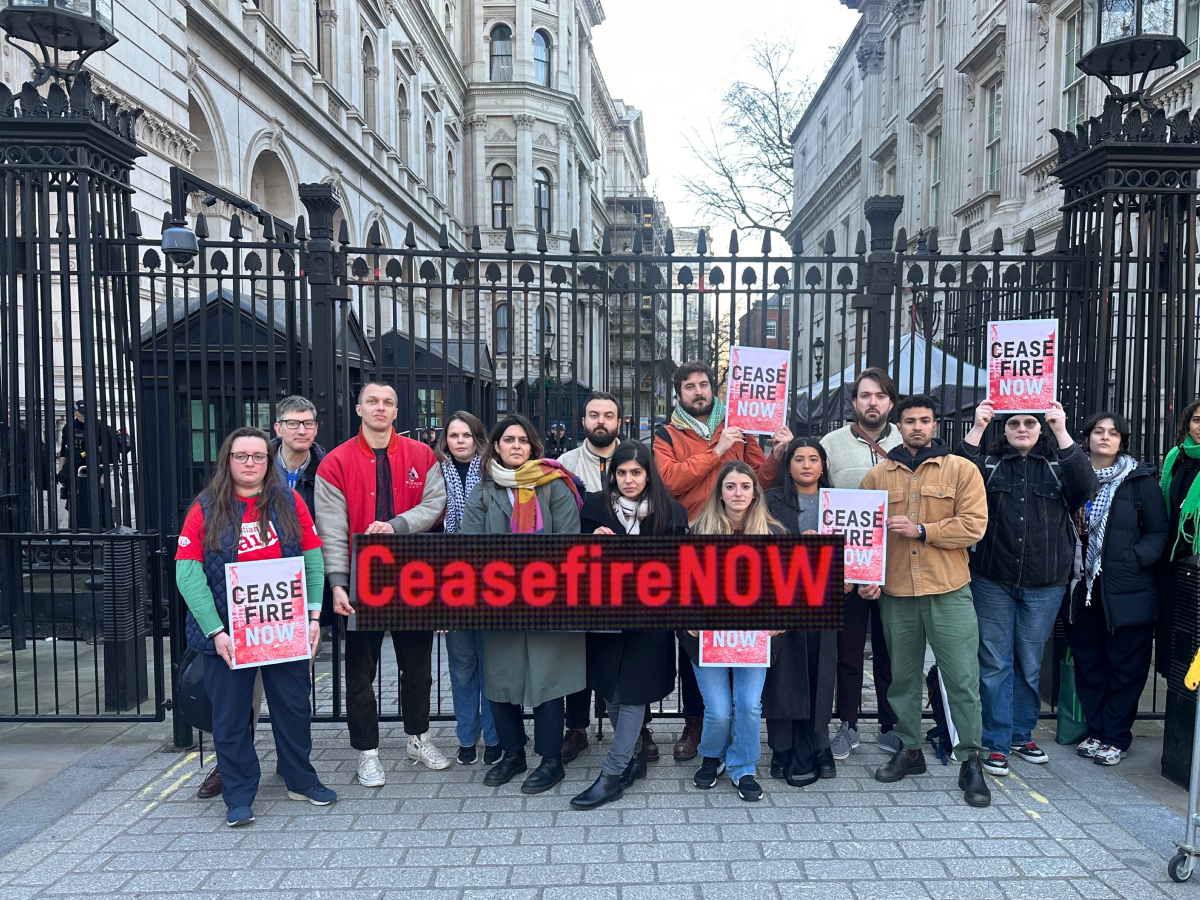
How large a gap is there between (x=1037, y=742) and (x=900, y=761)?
3.92 feet

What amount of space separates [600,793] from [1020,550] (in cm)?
269

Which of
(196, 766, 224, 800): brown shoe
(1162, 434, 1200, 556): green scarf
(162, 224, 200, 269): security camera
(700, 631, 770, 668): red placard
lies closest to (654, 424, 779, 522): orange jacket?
(700, 631, 770, 668): red placard

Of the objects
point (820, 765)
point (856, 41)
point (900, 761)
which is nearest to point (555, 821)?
point (820, 765)

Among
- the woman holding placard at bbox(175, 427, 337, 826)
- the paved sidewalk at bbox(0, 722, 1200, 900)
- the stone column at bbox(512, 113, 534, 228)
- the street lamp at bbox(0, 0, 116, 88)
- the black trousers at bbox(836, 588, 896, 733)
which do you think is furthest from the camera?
the stone column at bbox(512, 113, 534, 228)

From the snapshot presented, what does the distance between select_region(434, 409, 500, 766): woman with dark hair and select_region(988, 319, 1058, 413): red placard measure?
10.3 feet

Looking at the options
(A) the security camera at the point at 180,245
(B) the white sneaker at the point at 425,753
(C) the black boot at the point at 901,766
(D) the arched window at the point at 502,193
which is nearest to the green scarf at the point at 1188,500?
(C) the black boot at the point at 901,766

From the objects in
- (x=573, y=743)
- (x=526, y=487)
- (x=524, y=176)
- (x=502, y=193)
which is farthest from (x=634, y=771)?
(x=502, y=193)

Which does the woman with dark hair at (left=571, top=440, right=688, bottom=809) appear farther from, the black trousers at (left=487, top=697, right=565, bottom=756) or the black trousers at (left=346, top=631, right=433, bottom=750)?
the black trousers at (left=346, top=631, right=433, bottom=750)

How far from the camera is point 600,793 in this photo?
14.0 ft

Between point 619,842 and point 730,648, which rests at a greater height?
point 730,648

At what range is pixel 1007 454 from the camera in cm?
468

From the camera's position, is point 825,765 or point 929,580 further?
point 825,765

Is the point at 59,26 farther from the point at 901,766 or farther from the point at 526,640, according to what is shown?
the point at 901,766

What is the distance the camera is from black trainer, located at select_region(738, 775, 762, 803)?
4328mm
